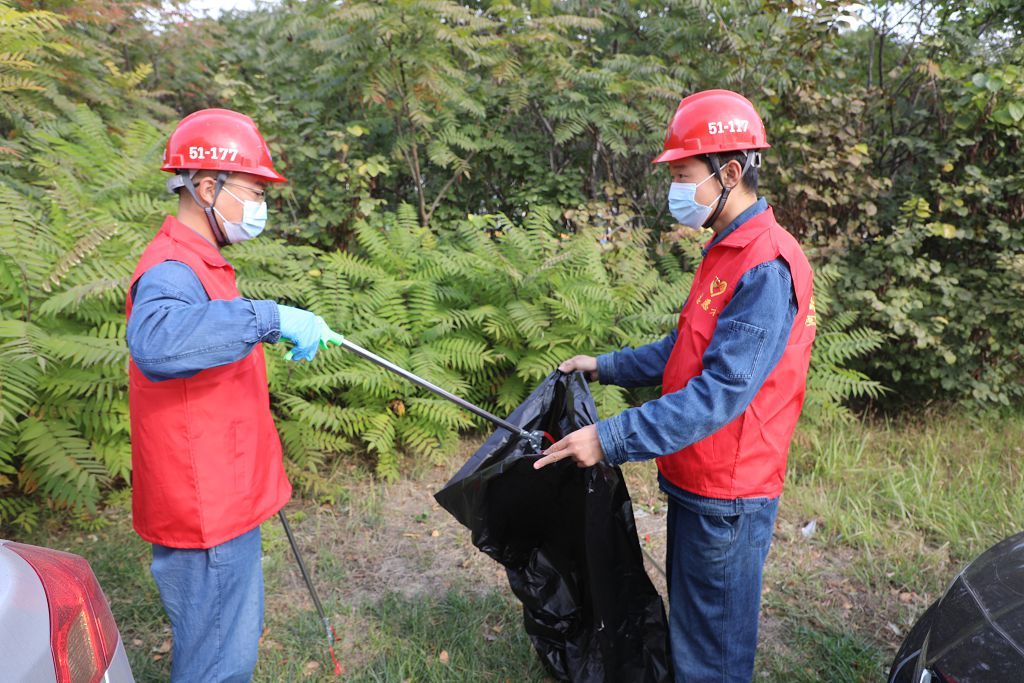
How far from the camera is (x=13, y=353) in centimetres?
306

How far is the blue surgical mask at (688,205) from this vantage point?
2176 mm

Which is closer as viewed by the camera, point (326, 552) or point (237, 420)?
point (237, 420)

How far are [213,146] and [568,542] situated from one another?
1.81 metres

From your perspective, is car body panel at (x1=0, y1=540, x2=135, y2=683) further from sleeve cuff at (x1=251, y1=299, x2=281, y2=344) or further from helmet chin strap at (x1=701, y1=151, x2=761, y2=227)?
helmet chin strap at (x1=701, y1=151, x2=761, y2=227)

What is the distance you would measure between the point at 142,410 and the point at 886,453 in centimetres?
480

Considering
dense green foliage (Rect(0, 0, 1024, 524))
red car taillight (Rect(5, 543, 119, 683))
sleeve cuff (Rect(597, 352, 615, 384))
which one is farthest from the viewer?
dense green foliage (Rect(0, 0, 1024, 524))

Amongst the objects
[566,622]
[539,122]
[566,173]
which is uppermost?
[539,122]

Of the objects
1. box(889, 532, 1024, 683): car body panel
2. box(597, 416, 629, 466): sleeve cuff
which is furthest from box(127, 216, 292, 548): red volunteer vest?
box(889, 532, 1024, 683): car body panel

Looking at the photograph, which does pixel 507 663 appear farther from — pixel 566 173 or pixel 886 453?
pixel 566 173

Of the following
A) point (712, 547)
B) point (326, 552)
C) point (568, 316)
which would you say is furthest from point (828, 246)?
point (326, 552)

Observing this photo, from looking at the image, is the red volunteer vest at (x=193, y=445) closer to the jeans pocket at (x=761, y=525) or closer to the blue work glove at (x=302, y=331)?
the blue work glove at (x=302, y=331)

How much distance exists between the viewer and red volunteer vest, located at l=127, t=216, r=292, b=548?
1.96 m

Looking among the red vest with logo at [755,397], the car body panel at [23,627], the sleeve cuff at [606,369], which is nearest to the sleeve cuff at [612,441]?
Result: the red vest with logo at [755,397]

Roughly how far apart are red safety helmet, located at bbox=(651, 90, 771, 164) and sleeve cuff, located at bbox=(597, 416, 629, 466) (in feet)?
2.93
